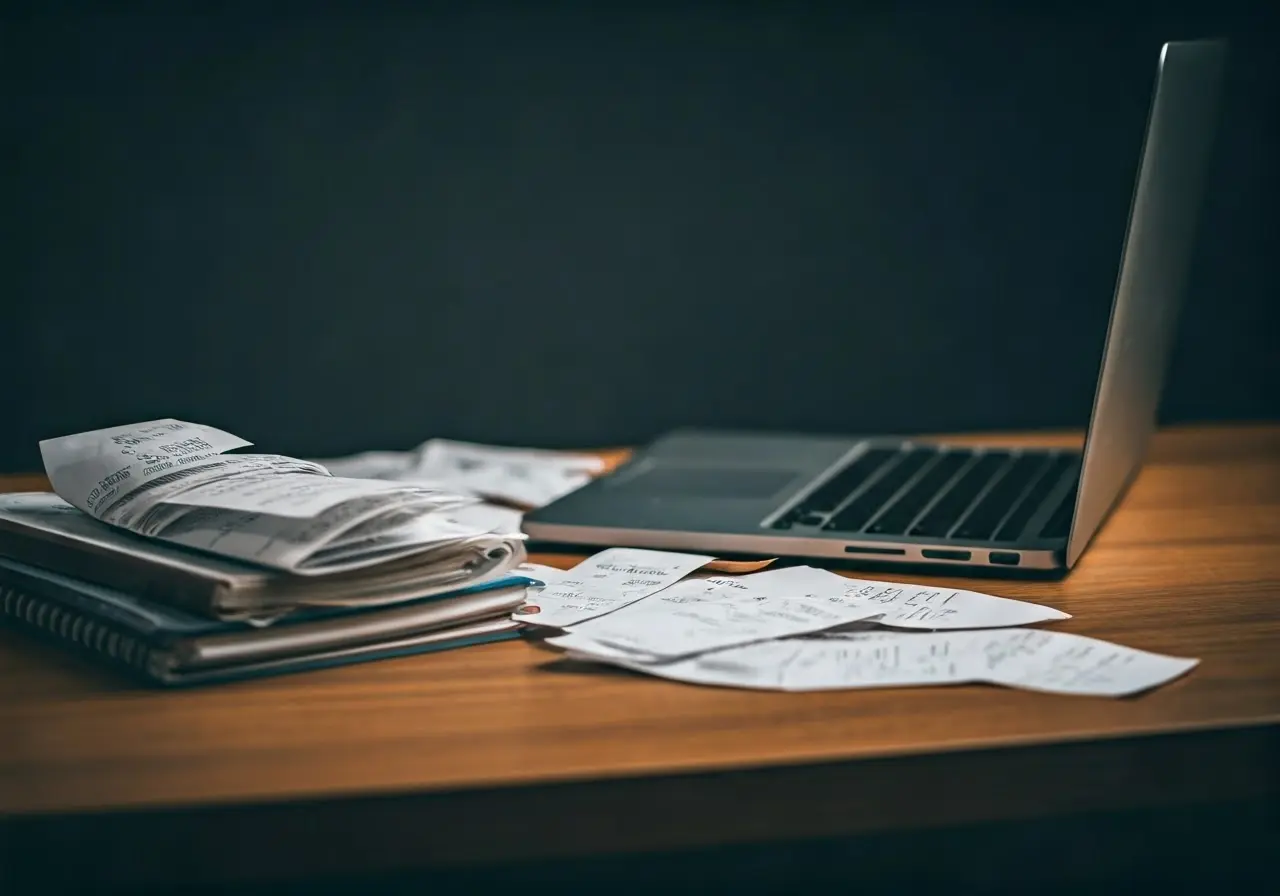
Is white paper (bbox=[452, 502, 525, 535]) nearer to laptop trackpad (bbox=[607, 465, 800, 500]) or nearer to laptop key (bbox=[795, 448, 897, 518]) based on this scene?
laptop trackpad (bbox=[607, 465, 800, 500])

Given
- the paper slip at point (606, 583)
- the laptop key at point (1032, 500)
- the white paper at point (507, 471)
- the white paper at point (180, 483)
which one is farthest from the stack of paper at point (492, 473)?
the laptop key at point (1032, 500)

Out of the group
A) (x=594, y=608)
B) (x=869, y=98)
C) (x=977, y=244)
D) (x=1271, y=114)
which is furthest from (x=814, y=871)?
(x=1271, y=114)

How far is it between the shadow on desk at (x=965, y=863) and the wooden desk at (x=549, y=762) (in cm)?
71

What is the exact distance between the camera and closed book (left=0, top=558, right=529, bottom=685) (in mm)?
782

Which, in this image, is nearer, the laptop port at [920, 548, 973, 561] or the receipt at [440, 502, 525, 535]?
the laptop port at [920, 548, 973, 561]

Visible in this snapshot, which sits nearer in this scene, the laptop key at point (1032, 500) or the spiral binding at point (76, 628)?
the spiral binding at point (76, 628)

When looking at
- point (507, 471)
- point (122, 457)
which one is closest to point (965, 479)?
point (507, 471)

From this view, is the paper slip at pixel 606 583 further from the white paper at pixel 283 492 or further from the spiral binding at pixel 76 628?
the spiral binding at pixel 76 628

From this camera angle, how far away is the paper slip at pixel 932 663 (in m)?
0.76

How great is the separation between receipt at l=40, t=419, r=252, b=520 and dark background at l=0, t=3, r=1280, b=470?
2.67ft

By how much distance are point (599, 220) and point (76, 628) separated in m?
1.07

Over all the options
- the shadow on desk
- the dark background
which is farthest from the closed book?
the dark background

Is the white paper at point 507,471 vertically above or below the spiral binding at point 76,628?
above

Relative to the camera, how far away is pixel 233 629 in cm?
78
